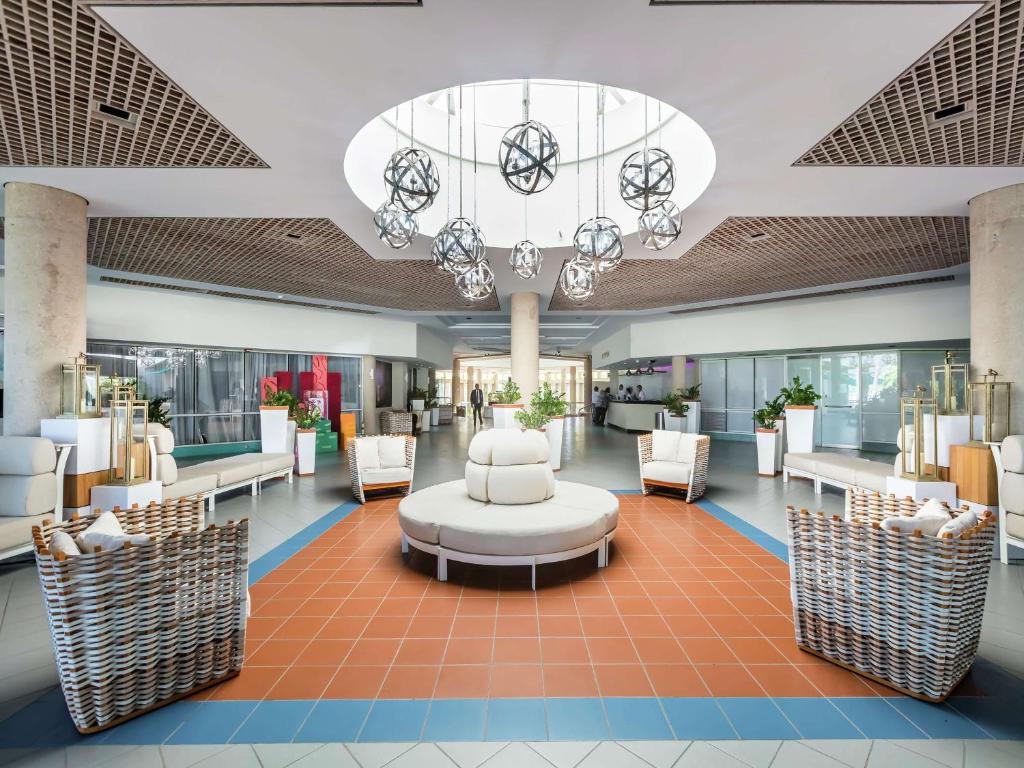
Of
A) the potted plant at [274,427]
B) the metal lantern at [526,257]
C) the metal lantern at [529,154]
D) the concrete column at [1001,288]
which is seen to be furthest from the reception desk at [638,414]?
the metal lantern at [529,154]

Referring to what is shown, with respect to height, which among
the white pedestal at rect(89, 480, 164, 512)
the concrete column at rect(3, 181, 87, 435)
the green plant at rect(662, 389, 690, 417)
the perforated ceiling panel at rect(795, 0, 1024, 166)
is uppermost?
the perforated ceiling panel at rect(795, 0, 1024, 166)

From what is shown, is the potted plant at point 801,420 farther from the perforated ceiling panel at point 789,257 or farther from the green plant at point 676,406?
the green plant at point 676,406

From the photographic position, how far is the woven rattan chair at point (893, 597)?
2229 mm

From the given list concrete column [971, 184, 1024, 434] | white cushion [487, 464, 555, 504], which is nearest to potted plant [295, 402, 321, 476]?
white cushion [487, 464, 555, 504]

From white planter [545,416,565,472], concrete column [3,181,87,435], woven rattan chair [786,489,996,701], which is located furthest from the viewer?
white planter [545,416,565,472]

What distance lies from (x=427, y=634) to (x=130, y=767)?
1.49 metres

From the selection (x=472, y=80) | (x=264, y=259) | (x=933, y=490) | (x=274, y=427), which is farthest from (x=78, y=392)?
(x=933, y=490)

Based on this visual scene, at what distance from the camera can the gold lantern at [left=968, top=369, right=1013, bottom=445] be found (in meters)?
4.51

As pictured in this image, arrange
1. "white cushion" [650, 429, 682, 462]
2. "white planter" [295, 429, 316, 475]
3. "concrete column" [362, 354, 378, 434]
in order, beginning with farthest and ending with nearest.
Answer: "concrete column" [362, 354, 378, 434]
"white planter" [295, 429, 316, 475]
"white cushion" [650, 429, 682, 462]

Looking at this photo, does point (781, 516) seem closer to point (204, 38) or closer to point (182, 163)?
point (204, 38)

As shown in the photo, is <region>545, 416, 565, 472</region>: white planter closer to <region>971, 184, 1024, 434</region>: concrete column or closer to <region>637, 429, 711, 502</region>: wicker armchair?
<region>637, 429, 711, 502</region>: wicker armchair

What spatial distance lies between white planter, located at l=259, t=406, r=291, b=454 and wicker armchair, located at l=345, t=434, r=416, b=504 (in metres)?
2.21

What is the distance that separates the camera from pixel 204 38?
2.69 metres

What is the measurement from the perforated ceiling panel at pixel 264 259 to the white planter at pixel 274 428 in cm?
258
